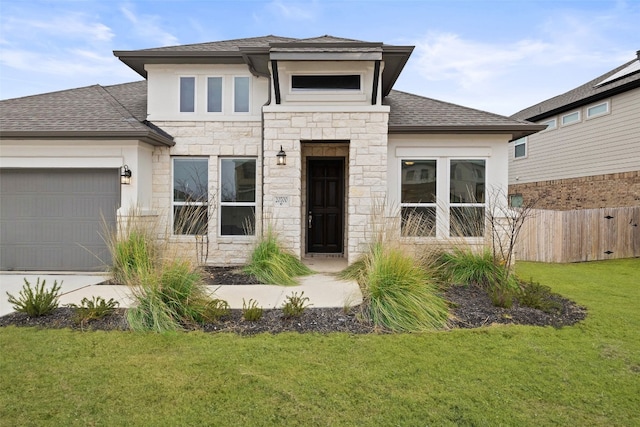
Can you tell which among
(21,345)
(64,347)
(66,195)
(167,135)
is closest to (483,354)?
Answer: (64,347)

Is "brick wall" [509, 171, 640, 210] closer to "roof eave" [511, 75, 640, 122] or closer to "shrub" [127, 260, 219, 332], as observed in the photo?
"roof eave" [511, 75, 640, 122]

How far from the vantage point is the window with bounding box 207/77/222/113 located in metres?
8.24

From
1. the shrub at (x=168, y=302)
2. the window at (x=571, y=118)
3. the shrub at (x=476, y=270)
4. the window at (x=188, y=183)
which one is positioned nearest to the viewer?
the shrub at (x=168, y=302)

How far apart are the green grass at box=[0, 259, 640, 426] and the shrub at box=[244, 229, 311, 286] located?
8.10 feet

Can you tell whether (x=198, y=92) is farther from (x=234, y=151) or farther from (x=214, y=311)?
(x=214, y=311)

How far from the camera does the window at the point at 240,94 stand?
822 centimetres

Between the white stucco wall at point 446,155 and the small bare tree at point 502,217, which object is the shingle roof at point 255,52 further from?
the small bare tree at point 502,217

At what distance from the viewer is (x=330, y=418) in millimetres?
2523

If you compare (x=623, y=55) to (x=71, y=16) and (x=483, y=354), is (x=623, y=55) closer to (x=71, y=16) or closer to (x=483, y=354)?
(x=483, y=354)

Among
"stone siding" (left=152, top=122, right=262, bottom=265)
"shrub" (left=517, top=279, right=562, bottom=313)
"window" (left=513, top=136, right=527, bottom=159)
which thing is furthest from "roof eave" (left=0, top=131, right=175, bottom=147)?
"window" (left=513, top=136, right=527, bottom=159)

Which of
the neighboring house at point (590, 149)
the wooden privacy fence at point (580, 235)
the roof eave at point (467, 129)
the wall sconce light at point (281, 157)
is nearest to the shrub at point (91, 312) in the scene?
the wall sconce light at point (281, 157)

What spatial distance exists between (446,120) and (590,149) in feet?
28.5

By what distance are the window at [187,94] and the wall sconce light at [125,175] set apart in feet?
6.35

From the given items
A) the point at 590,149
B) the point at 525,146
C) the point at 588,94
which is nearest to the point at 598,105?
the point at 588,94
